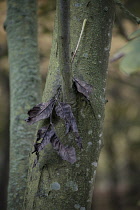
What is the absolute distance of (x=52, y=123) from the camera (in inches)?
29.0

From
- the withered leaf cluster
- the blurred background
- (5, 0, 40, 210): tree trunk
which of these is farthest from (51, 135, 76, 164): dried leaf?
the blurred background

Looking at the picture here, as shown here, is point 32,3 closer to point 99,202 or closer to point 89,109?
point 89,109

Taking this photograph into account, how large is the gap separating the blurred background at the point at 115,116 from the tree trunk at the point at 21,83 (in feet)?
2.21

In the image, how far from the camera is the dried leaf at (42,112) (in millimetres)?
730

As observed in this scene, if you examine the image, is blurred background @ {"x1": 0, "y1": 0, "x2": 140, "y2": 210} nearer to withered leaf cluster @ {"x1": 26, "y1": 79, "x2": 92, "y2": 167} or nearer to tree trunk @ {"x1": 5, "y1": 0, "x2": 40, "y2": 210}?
tree trunk @ {"x1": 5, "y1": 0, "x2": 40, "y2": 210}

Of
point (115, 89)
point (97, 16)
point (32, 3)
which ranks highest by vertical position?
point (115, 89)

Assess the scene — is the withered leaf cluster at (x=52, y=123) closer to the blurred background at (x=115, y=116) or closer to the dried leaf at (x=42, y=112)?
the dried leaf at (x=42, y=112)

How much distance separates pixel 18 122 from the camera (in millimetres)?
1124

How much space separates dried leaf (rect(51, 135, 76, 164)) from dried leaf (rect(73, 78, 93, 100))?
15cm

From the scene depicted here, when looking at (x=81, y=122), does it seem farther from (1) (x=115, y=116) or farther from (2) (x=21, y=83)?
(1) (x=115, y=116)

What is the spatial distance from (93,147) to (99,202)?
599 centimetres

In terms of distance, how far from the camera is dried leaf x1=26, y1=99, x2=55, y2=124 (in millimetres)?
730

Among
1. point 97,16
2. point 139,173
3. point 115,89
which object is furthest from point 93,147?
A: point 139,173

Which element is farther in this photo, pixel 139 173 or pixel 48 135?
pixel 139 173
